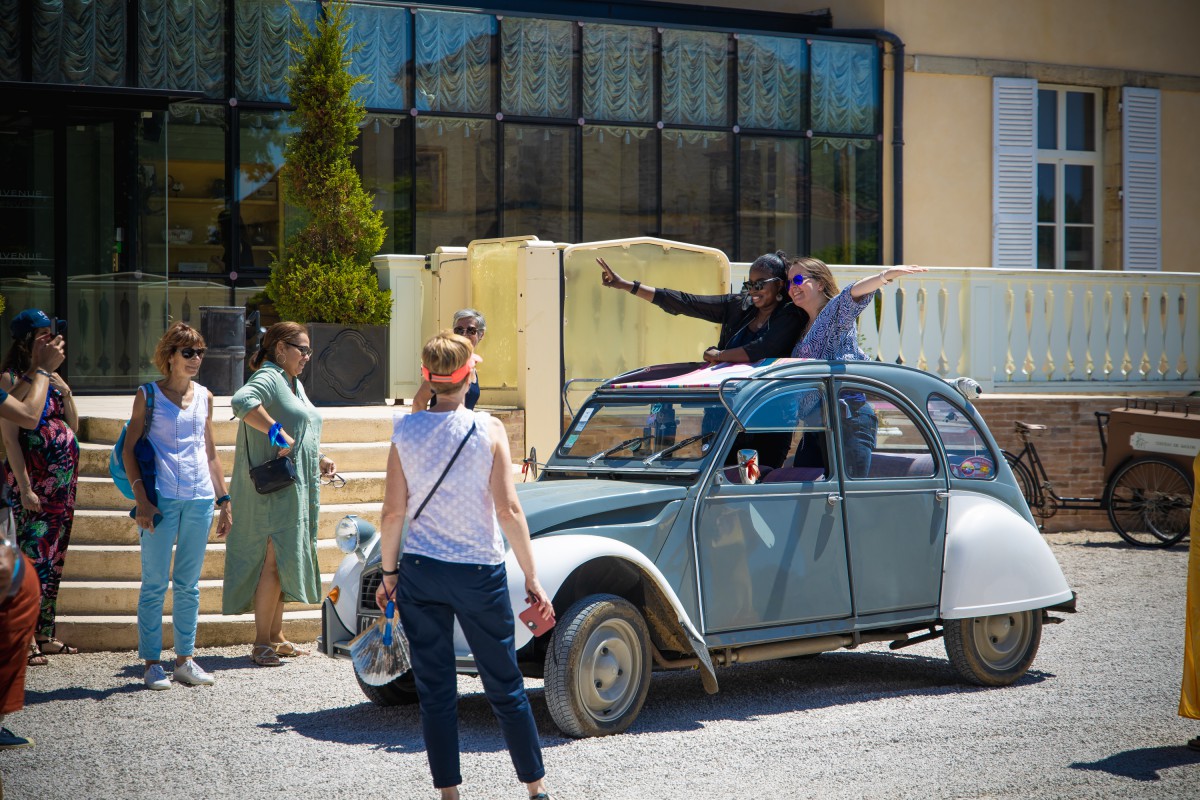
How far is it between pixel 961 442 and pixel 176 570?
14.1 ft

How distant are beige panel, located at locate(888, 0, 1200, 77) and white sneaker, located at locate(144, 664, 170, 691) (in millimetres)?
13845

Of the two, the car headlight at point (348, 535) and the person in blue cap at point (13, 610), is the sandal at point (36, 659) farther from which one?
the person in blue cap at point (13, 610)

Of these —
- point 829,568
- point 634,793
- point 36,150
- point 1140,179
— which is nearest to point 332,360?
point 36,150

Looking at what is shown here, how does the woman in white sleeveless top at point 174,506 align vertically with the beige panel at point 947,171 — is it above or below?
below

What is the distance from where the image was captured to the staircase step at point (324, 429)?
10.0 m

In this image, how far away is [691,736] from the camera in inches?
246

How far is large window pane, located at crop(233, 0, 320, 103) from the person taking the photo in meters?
15.3

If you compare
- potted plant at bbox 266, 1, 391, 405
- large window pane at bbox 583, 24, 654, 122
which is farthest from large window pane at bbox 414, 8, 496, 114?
potted plant at bbox 266, 1, 391, 405

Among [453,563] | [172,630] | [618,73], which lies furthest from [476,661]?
[618,73]

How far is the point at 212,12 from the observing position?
49.8 ft

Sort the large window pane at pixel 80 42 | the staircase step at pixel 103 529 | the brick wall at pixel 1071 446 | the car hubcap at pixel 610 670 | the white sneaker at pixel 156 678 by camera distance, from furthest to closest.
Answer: the large window pane at pixel 80 42
the brick wall at pixel 1071 446
the staircase step at pixel 103 529
the white sneaker at pixel 156 678
the car hubcap at pixel 610 670

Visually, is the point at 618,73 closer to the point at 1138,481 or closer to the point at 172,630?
the point at 1138,481

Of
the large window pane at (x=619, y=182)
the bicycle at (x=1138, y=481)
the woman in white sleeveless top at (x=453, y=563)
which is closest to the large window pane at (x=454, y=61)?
the large window pane at (x=619, y=182)

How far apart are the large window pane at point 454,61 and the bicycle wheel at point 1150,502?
8338mm
